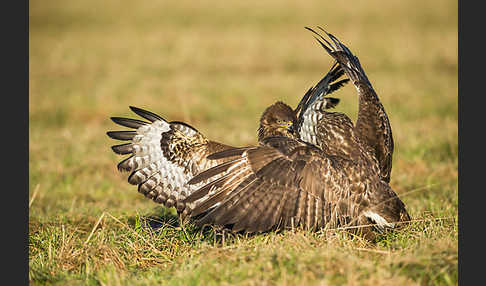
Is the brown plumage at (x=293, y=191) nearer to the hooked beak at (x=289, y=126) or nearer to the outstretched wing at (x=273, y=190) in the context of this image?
the outstretched wing at (x=273, y=190)

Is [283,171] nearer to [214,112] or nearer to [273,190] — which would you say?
[273,190]

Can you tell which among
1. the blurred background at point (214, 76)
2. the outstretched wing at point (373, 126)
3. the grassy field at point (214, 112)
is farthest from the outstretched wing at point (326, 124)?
the blurred background at point (214, 76)

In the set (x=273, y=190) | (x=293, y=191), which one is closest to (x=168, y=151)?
(x=273, y=190)

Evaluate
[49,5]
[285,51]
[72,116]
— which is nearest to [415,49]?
[285,51]

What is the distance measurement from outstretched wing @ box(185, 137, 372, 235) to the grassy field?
0.59ft

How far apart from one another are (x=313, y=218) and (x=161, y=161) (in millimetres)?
1625

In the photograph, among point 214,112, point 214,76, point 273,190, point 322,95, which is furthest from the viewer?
point 214,76

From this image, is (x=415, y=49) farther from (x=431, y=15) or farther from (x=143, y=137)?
(x=143, y=137)

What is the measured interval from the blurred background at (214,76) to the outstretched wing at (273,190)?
5.89 feet

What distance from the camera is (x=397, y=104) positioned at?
12.5 metres

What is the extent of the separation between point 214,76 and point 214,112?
392cm

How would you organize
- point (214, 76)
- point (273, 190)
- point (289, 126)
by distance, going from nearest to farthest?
point (273, 190) < point (289, 126) < point (214, 76)

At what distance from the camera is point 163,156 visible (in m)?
5.18

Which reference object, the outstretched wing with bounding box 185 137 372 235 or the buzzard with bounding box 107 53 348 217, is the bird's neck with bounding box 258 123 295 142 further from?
the outstretched wing with bounding box 185 137 372 235
